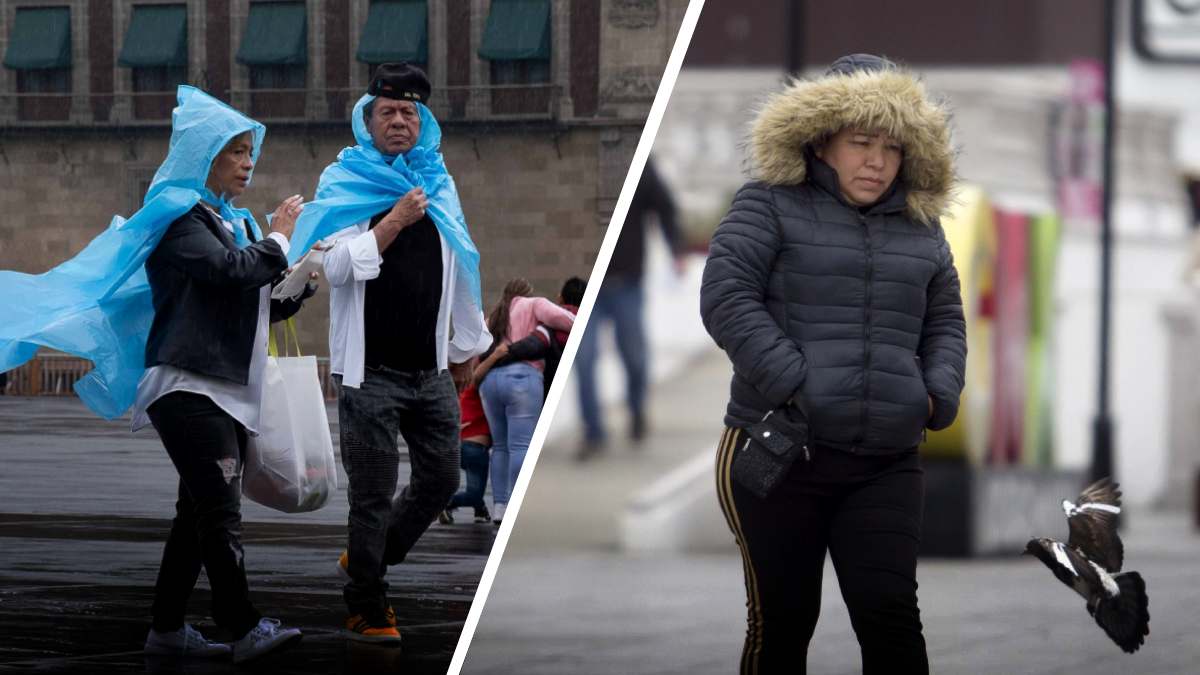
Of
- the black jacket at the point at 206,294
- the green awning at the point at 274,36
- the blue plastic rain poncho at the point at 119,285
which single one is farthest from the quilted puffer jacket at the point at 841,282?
the green awning at the point at 274,36

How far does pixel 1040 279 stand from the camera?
6777mm

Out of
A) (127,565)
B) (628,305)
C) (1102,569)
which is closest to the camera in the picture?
(1102,569)

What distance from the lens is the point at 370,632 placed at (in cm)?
522

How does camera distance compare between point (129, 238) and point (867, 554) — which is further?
point (129, 238)

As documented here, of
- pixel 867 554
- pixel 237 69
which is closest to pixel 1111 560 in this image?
pixel 867 554

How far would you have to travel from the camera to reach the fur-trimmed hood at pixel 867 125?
3.80 meters

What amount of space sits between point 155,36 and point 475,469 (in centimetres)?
217

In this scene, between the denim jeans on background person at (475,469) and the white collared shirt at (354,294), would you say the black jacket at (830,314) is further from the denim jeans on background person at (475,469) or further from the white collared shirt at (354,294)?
the denim jeans on background person at (475,469)

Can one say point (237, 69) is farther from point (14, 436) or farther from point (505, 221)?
point (505, 221)

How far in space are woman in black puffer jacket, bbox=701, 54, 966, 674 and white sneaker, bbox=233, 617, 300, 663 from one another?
1.58 m

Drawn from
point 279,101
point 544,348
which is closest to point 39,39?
point 279,101

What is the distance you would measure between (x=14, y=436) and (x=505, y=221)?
2791 millimetres

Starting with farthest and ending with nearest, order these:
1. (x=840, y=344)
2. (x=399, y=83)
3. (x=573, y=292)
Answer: (x=573, y=292) < (x=399, y=83) < (x=840, y=344)

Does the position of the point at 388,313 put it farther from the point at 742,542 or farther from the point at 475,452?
the point at 475,452
